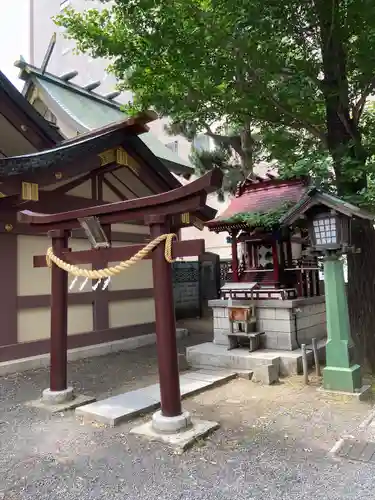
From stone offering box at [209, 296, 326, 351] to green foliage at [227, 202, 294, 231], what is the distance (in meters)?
1.51

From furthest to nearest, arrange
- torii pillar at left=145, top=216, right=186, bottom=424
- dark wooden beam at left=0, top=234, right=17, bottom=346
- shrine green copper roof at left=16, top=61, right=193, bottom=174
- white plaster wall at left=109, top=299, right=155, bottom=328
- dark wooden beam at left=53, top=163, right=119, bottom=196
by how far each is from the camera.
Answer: shrine green copper roof at left=16, top=61, right=193, bottom=174 → white plaster wall at left=109, top=299, right=155, bottom=328 → dark wooden beam at left=53, top=163, right=119, bottom=196 → dark wooden beam at left=0, top=234, right=17, bottom=346 → torii pillar at left=145, top=216, right=186, bottom=424

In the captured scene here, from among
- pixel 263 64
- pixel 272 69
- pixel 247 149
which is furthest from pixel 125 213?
pixel 247 149

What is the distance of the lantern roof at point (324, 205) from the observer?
6.04 meters

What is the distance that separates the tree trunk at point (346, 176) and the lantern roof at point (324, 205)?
0.42 meters

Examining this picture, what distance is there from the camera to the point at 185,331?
36.8ft

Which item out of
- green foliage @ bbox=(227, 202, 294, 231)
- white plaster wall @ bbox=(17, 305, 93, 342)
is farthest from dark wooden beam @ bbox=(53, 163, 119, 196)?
green foliage @ bbox=(227, 202, 294, 231)

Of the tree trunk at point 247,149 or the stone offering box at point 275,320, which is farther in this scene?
the tree trunk at point 247,149

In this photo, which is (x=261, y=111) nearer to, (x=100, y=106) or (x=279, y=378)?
(x=279, y=378)

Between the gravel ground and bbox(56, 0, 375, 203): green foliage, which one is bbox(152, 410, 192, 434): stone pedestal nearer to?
the gravel ground

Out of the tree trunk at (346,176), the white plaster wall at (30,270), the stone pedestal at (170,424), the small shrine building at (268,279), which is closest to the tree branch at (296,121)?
the tree trunk at (346,176)

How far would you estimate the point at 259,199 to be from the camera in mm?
9203

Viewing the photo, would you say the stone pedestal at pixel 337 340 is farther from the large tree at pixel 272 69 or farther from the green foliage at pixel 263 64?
the green foliage at pixel 263 64

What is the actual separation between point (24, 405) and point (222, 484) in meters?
3.43

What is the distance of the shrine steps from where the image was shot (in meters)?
7.24
